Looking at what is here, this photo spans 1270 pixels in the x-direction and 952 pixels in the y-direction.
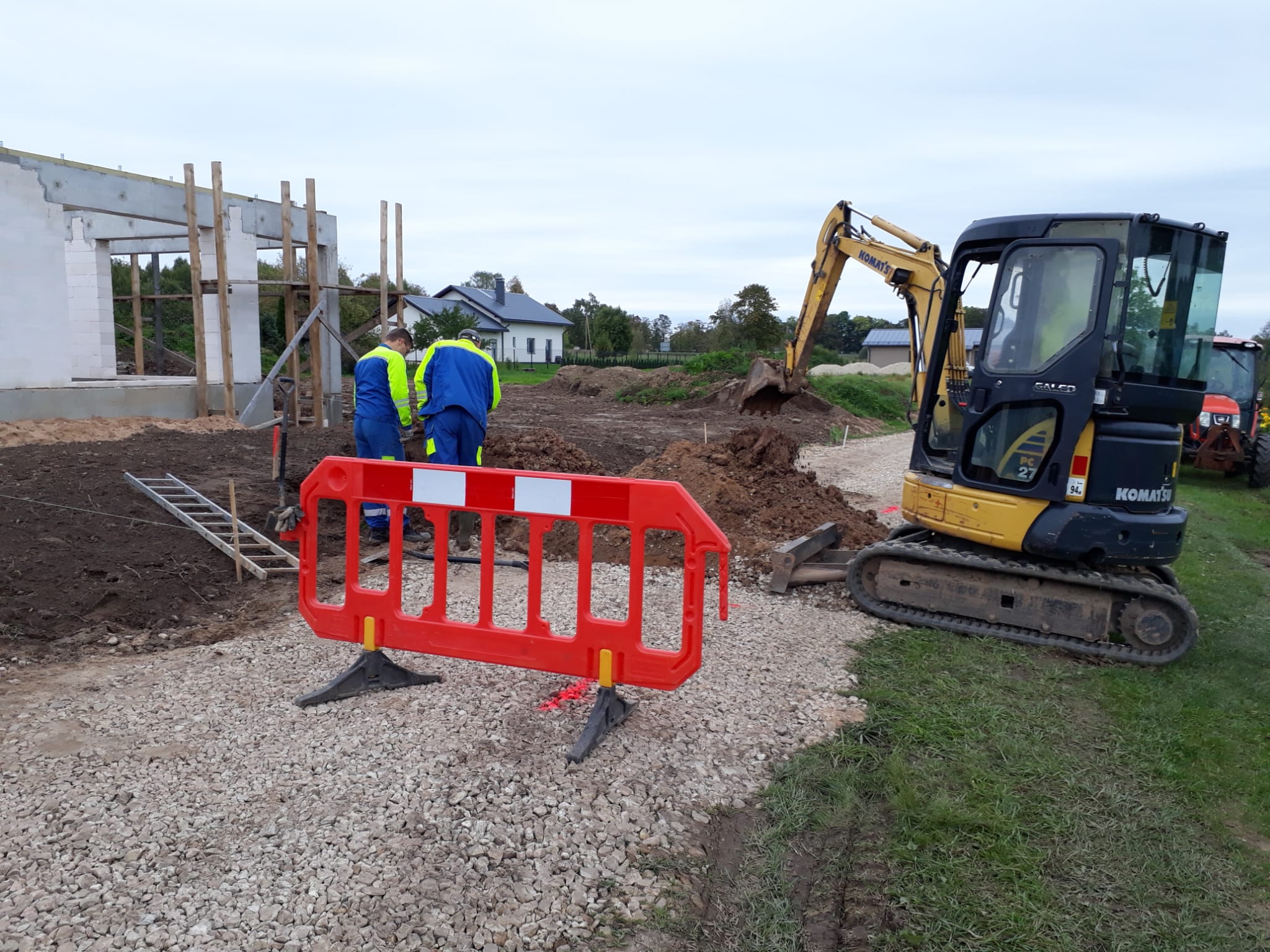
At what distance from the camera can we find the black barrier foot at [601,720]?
12.8ft

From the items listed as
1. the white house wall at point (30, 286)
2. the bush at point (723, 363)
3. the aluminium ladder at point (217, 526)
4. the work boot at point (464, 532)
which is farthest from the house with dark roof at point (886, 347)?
the aluminium ladder at point (217, 526)

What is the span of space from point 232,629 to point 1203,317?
6.92 metres

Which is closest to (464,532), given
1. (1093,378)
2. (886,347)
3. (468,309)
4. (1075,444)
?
(1075,444)

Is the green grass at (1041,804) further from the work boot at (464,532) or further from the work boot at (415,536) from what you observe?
the work boot at (415,536)

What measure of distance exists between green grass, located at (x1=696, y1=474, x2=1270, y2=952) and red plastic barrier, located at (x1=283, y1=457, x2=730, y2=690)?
36.4 inches

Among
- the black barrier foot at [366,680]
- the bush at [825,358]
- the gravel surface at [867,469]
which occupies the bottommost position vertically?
the gravel surface at [867,469]

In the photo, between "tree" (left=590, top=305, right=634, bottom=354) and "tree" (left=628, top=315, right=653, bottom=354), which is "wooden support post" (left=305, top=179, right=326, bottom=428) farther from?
"tree" (left=628, top=315, right=653, bottom=354)

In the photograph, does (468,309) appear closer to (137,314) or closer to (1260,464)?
(137,314)

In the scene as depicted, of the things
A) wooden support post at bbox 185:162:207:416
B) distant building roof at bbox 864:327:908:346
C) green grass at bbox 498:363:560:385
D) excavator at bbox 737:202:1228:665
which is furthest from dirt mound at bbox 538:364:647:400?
distant building roof at bbox 864:327:908:346

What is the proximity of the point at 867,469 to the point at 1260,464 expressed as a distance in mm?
6410

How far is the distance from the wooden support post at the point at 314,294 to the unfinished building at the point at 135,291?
29 mm

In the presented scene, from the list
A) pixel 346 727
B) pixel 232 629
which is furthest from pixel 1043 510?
pixel 232 629

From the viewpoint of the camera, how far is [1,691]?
4.54 meters

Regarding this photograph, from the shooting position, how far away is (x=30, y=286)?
1265cm
